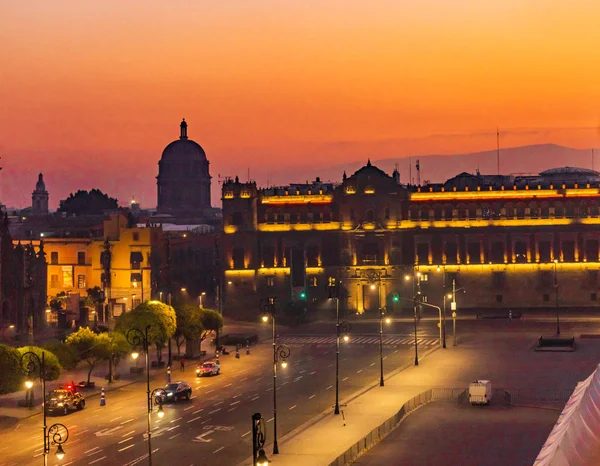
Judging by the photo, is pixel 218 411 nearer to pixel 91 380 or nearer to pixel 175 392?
pixel 175 392

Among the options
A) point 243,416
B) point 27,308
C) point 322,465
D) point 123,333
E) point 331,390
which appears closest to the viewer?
point 322,465

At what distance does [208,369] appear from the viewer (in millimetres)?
88812

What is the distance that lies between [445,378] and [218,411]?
20.1 meters

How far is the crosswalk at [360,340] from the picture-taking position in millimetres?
112188

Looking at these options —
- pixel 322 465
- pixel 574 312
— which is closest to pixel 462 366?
pixel 322 465

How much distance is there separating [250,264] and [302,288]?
710 centimetres

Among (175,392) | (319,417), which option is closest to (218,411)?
(175,392)

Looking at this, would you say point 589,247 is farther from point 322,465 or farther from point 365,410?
point 322,465

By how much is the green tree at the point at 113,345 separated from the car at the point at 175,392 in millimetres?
8717

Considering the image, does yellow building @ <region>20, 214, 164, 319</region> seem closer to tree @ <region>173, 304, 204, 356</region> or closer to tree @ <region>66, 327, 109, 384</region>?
tree @ <region>173, 304, 204, 356</region>

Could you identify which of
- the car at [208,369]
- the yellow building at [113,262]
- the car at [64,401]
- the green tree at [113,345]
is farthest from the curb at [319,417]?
the yellow building at [113,262]

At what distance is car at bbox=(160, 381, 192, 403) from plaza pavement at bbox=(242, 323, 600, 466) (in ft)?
32.1

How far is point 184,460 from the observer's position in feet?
191

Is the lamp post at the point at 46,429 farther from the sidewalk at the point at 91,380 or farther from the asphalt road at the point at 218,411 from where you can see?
the sidewalk at the point at 91,380
